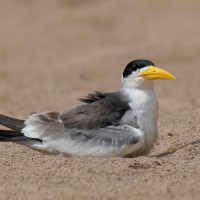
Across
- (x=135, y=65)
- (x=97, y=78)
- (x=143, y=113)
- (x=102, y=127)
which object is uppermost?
(x=97, y=78)

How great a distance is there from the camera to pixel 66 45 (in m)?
11.3

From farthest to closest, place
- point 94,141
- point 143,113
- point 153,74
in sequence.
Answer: point 153,74
point 143,113
point 94,141

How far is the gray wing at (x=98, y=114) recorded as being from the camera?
4457mm

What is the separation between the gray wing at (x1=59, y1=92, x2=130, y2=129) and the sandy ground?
1.26 feet

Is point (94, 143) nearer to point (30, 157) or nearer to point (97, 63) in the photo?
point (30, 157)

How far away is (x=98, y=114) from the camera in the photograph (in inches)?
176

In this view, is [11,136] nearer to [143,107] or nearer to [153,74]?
[143,107]

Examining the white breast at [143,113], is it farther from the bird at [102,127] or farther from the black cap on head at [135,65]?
the black cap on head at [135,65]

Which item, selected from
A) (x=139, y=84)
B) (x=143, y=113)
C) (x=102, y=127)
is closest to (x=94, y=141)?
(x=102, y=127)

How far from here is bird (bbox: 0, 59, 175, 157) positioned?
4383mm

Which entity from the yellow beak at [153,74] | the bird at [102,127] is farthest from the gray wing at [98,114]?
the yellow beak at [153,74]

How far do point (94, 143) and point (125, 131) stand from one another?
30 cm

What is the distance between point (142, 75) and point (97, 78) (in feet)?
15.8

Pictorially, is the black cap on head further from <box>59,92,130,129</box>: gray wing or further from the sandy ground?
the sandy ground
